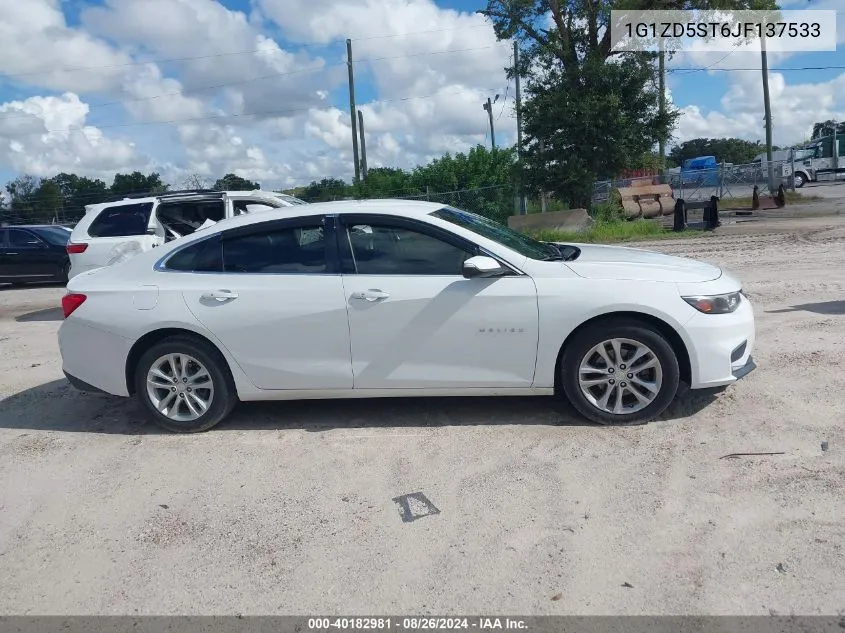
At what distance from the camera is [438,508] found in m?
4.02

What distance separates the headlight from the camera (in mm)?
4828

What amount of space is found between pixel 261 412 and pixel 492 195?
67.1 ft

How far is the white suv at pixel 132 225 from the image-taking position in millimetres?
10664

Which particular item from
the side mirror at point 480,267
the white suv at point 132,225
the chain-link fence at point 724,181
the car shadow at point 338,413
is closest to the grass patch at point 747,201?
the chain-link fence at point 724,181

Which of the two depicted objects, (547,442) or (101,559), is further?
(547,442)

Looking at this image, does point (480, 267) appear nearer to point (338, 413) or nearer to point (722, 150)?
point (338, 413)

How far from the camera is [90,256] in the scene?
10805 millimetres

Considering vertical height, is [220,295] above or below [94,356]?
above

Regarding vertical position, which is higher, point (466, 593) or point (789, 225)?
point (789, 225)

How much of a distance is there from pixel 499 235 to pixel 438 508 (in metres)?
2.24

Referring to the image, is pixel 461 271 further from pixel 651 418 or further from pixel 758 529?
pixel 758 529

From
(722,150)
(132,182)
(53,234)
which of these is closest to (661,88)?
(53,234)

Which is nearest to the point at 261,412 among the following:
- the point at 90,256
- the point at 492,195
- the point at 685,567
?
the point at 685,567

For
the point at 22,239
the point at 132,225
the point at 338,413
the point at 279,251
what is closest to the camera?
the point at 279,251
